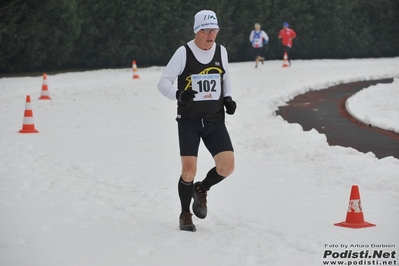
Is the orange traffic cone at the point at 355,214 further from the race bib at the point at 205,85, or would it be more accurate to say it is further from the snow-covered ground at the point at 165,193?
the race bib at the point at 205,85

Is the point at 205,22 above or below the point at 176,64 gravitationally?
above

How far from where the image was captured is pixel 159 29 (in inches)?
1537

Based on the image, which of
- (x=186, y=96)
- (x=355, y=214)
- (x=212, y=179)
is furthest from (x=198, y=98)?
(x=355, y=214)

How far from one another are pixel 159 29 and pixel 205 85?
1231 inches

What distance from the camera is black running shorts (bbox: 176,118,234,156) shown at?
8.11m

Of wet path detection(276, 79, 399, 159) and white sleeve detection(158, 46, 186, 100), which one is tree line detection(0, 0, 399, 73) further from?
white sleeve detection(158, 46, 186, 100)

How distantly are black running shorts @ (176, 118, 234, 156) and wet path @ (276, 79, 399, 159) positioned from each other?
558 cm

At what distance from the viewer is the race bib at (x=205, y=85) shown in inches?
318

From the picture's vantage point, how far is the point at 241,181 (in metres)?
11.0

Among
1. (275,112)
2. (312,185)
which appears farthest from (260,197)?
(275,112)

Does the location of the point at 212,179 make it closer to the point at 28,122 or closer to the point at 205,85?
the point at 205,85

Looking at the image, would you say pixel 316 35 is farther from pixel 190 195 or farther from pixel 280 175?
pixel 190 195

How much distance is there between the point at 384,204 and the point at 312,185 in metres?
1.41

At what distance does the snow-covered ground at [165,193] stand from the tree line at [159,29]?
43.5 feet
